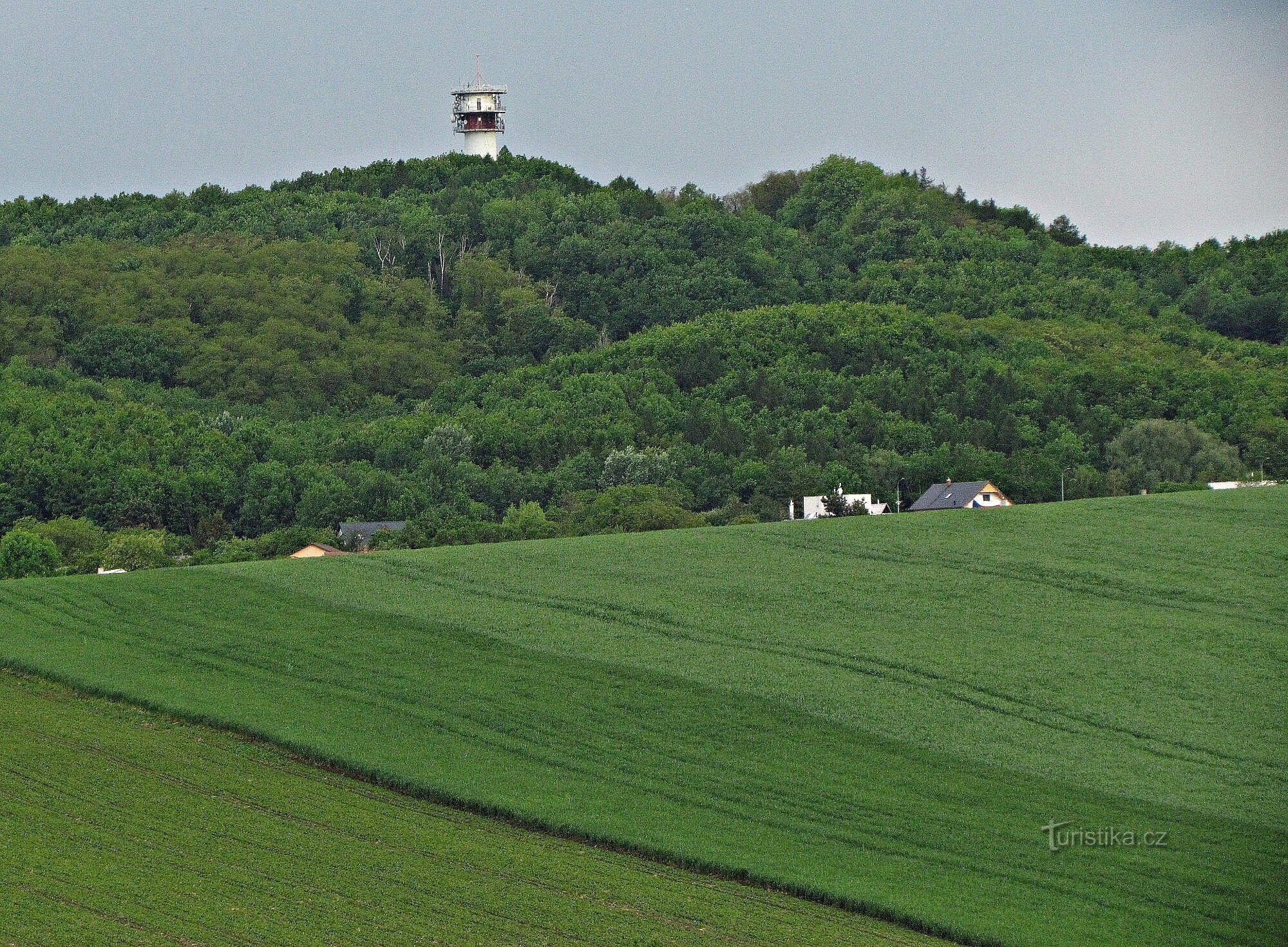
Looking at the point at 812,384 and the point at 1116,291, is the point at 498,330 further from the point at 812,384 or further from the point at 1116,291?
the point at 1116,291

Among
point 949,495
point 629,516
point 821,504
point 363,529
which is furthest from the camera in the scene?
point 821,504

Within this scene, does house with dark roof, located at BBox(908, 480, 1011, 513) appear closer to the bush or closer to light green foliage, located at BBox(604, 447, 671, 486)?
the bush

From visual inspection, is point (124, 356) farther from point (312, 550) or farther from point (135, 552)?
point (312, 550)

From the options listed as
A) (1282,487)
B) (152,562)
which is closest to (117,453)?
(152,562)

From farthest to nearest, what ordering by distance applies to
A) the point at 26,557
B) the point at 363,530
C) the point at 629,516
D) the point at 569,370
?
the point at 569,370 < the point at 363,530 < the point at 629,516 < the point at 26,557

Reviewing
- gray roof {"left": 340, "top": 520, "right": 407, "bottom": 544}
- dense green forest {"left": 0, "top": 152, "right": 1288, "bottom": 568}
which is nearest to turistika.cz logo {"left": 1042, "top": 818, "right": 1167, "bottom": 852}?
dense green forest {"left": 0, "top": 152, "right": 1288, "bottom": 568}

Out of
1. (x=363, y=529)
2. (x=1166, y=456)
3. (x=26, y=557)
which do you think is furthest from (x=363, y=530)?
(x=1166, y=456)
